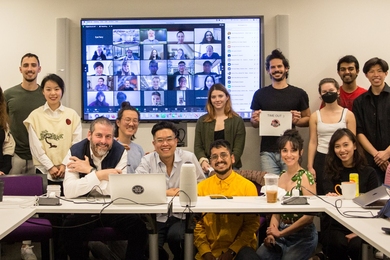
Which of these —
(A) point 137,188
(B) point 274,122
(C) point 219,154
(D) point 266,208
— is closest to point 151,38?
(B) point 274,122

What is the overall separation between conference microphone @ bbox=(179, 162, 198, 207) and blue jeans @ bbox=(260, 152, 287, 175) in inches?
70.0

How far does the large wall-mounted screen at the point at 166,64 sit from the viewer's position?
5.18 m

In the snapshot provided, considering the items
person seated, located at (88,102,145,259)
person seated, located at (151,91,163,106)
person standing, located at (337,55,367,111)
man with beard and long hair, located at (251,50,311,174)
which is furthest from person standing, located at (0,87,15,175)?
person standing, located at (337,55,367,111)

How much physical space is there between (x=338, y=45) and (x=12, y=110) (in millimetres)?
3385

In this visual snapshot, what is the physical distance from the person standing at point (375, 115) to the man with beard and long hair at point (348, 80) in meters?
0.28

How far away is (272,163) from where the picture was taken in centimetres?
472

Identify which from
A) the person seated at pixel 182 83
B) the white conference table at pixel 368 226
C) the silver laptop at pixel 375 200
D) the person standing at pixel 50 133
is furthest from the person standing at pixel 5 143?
the silver laptop at pixel 375 200

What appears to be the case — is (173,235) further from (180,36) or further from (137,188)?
(180,36)

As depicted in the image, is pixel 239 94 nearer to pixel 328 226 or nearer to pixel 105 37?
pixel 105 37

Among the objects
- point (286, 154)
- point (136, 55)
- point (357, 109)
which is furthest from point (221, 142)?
point (136, 55)

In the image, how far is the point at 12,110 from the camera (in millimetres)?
4734

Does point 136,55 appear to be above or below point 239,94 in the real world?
above

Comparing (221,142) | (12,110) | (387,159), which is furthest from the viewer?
(12,110)

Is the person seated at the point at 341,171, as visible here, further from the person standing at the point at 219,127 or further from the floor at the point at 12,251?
the floor at the point at 12,251
